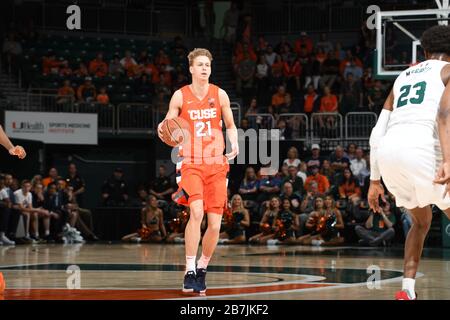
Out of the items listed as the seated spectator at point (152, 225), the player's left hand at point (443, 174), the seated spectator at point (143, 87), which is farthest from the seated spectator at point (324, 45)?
the player's left hand at point (443, 174)

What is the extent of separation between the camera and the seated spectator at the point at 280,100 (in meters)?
23.9

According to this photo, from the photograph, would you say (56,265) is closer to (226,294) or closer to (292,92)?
(226,294)

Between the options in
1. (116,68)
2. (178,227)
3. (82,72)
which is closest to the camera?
(178,227)

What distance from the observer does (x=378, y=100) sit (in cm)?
2288

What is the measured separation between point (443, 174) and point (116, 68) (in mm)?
20288

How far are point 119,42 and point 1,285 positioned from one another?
67.2 ft

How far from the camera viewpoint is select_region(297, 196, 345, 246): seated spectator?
18594 millimetres

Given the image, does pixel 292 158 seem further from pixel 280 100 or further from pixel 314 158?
pixel 280 100

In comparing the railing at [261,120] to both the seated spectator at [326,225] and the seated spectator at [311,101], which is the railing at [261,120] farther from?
the seated spectator at [326,225]

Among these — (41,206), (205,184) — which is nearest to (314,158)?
(41,206)

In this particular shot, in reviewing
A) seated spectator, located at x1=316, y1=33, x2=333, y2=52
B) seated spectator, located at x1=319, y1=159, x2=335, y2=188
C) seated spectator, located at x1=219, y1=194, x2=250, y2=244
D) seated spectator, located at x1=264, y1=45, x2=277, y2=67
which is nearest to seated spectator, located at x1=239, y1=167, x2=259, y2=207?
seated spectator, located at x1=219, y1=194, x2=250, y2=244

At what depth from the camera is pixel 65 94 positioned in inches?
939

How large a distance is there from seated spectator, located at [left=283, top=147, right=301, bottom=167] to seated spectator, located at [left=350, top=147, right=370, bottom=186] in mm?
1284

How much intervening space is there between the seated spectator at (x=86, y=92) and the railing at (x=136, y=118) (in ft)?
2.67
